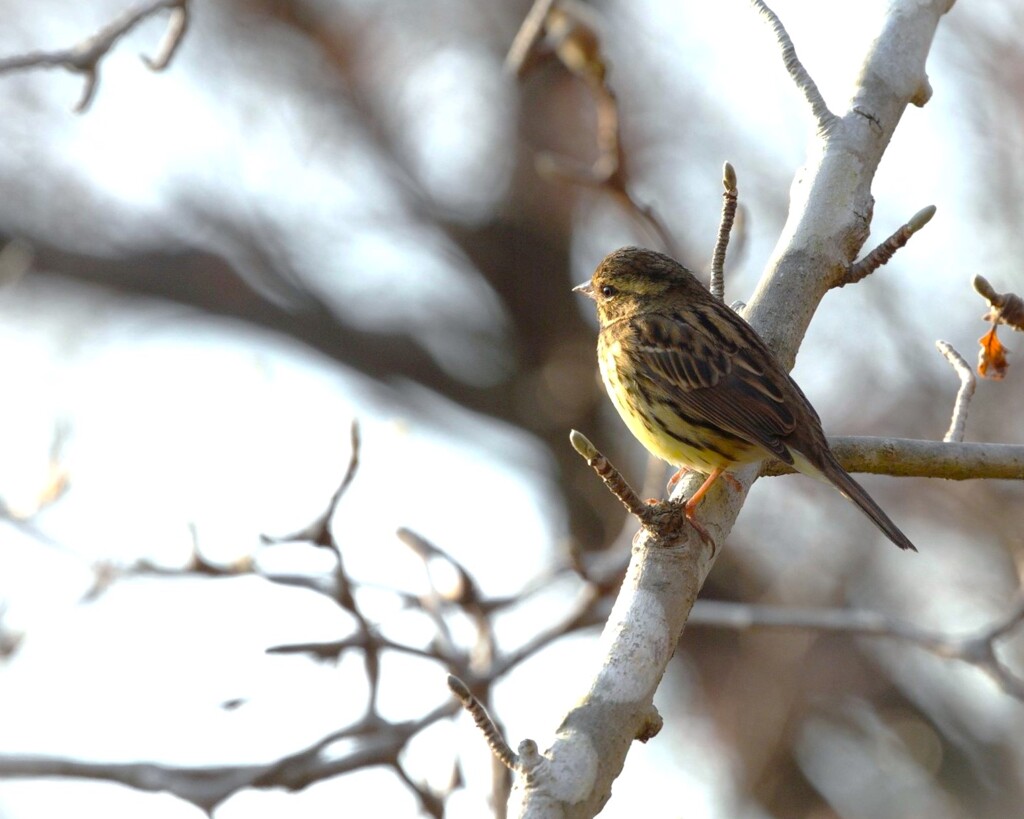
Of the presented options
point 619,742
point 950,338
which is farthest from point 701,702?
point 619,742

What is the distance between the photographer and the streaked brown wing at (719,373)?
528 centimetres

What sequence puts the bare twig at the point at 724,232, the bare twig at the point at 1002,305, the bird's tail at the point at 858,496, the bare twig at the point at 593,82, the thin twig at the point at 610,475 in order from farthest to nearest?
the bare twig at the point at 593,82 < the bird's tail at the point at 858,496 < the bare twig at the point at 724,232 < the bare twig at the point at 1002,305 < the thin twig at the point at 610,475

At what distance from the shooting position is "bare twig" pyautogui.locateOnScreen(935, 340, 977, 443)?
463 centimetres

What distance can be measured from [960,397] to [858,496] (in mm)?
622

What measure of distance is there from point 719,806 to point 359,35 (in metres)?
8.03

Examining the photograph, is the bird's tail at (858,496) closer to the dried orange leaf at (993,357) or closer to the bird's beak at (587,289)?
the dried orange leaf at (993,357)

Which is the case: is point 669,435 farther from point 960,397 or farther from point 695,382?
point 960,397

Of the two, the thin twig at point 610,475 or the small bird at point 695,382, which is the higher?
the thin twig at point 610,475

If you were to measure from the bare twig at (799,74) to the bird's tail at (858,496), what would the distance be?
1196mm

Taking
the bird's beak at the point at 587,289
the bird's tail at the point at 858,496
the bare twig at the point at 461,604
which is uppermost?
the bird's tail at the point at 858,496

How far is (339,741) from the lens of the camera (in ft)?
18.0

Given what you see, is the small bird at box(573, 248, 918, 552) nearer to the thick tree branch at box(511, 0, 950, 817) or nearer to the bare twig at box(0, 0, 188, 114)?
the thick tree branch at box(511, 0, 950, 817)

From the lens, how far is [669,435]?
18.6 feet

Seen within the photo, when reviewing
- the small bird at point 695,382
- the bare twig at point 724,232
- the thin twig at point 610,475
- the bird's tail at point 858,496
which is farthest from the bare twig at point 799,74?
the thin twig at point 610,475
